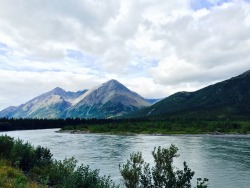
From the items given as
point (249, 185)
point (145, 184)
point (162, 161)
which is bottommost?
point (249, 185)

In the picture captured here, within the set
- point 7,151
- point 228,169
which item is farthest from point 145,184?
point 228,169

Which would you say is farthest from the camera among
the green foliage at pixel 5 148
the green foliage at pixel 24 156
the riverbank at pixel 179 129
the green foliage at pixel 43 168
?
the riverbank at pixel 179 129

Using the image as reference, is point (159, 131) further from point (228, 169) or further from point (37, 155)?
point (37, 155)

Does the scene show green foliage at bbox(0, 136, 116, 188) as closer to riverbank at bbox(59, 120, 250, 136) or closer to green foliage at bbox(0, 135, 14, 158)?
green foliage at bbox(0, 135, 14, 158)

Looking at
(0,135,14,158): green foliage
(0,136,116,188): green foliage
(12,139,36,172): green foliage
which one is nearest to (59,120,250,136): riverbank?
(0,136,116,188): green foliage

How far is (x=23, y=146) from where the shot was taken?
1487 inches

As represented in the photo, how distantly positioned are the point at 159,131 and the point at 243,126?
164ft

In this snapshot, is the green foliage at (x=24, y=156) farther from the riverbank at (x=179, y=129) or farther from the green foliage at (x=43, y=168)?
the riverbank at (x=179, y=129)

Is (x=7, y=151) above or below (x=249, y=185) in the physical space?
above

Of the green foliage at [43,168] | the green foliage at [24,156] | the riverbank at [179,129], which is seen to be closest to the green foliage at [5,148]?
the green foliage at [43,168]

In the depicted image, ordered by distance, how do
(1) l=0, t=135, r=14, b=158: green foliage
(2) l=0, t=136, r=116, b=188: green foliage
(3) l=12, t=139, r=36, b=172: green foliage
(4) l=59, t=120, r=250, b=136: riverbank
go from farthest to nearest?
(4) l=59, t=120, r=250, b=136: riverbank, (3) l=12, t=139, r=36, b=172: green foliage, (1) l=0, t=135, r=14, b=158: green foliage, (2) l=0, t=136, r=116, b=188: green foliage

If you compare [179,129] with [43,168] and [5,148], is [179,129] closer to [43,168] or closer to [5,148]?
[43,168]

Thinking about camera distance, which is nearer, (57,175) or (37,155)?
(57,175)

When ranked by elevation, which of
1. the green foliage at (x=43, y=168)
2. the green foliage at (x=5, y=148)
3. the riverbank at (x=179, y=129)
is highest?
the riverbank at (x=179, y=129)
